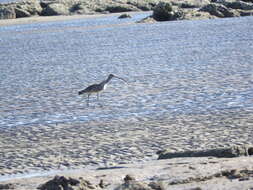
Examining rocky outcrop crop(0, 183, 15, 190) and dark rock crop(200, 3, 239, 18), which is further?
dark rock crop(200, 3, 239, 18)

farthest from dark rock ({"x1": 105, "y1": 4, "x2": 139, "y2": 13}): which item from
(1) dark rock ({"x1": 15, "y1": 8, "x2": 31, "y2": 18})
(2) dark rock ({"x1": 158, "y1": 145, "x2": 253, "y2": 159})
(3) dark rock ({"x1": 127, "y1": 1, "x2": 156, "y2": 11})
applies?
(2) dark rock ({"x1": 158, "y1": 145, "x2": 253, "y2": 159})

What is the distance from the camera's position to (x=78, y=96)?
70.2 feet

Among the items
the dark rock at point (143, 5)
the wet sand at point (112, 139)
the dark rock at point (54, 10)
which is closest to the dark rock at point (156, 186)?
the wet sand at point (112, 139)

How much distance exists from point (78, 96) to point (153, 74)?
15.2 ft

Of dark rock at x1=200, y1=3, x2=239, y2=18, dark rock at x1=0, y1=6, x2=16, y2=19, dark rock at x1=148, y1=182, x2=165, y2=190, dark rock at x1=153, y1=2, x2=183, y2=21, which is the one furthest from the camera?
dark rock at x1=0, y1=6, x2=16, y2=19

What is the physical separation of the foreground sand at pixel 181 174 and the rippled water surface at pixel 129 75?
588 centimetres

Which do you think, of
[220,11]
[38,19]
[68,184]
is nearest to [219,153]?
[68,184]

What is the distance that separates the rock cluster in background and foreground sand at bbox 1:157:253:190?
5437 centimetres

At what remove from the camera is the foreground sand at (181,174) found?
9.76m

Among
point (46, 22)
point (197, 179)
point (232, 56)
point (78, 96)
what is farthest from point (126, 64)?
point (46, 22)

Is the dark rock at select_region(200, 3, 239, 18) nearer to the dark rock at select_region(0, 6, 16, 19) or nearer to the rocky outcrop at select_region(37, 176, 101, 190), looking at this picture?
the dark rock at select_region(0, 6, 16, 19)

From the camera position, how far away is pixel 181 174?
1036 cm

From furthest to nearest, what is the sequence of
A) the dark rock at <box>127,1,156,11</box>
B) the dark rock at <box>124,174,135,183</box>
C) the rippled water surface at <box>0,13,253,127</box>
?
the dark rock at <box>127,1,156,11</box> → the rippled water surface at <box>0,13,253,127</box> → the dark rock at <box>124,174,135,183</box>

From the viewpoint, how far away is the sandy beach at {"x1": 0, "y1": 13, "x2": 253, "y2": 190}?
416 inches
